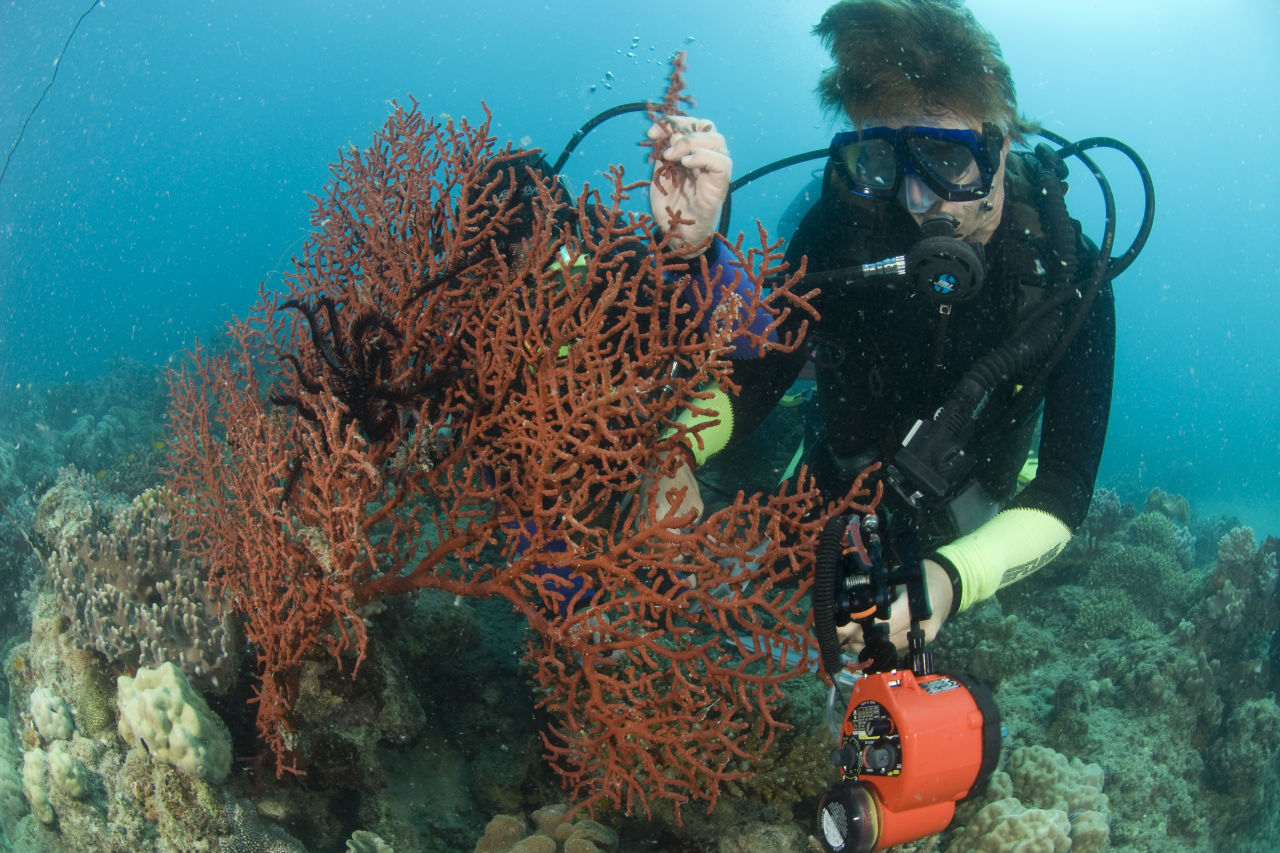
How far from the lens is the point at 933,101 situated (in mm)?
3303

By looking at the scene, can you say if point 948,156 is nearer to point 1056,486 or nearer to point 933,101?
point 933,101

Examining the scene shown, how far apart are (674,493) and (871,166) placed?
2.39 m

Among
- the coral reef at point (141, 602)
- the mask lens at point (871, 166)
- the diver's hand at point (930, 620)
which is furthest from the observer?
the mask lens at point (871, 166)

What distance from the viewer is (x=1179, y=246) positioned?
280 ft

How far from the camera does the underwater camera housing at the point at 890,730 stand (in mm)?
1921

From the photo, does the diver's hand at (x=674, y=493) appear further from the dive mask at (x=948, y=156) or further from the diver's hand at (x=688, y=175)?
the dive mask at (x=948, y=156)

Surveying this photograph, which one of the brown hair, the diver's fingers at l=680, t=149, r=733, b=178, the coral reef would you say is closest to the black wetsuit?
the brown hair

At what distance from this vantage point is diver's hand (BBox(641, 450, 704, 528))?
7.45 ft

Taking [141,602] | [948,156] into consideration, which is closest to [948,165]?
[948,156]

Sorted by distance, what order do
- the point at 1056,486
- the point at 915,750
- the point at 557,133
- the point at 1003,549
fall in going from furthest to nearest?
the point at 557,133
the point at 1056,486
the point at 1003,549
the point at 915,750

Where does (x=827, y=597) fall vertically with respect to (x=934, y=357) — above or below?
below

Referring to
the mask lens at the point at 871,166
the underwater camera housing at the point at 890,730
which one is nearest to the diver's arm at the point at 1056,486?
the underwater camera housing at the point at 890,730

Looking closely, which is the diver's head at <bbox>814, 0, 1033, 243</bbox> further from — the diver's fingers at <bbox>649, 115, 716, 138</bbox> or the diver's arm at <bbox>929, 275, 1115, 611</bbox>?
the diver's fingers at <bbox>649, 115, 716, 138</bbox>

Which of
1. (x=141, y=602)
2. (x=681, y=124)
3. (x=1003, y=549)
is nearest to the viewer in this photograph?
(x=681, y=124)
